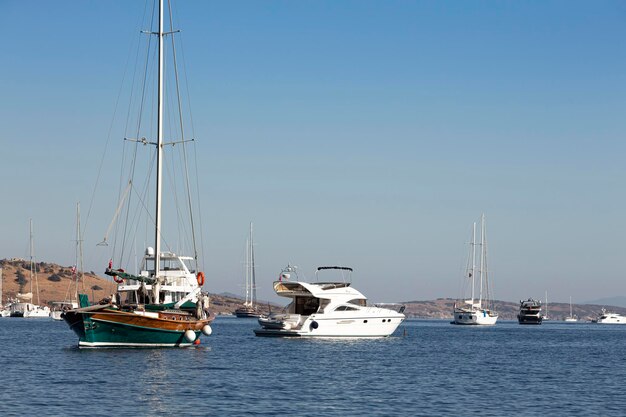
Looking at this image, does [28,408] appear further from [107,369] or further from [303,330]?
[303,330]

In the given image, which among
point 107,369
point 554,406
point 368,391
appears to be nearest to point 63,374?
point 107,369

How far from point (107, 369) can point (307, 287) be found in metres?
36.0

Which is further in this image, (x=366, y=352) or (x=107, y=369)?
(x=366, y=352)

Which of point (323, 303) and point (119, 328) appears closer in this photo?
point (119, 328)

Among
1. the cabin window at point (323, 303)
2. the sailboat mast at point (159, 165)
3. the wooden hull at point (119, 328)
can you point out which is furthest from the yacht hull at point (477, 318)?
the wooden hull at point (119, 328)

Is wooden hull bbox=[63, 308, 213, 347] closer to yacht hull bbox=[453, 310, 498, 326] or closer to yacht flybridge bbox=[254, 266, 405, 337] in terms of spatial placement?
yacht flybridge bbox=[254, 266, 405, 337]

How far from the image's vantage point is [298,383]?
1922 inches

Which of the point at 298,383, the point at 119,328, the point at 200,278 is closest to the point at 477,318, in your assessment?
the point at 200,278

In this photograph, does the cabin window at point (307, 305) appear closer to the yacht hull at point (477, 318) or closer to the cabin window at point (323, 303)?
the cabin window at point (323, 303)

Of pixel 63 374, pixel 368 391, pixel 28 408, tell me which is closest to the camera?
pixel 28 408

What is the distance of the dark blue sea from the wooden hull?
0.96 meters

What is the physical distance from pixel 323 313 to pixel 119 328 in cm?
2680

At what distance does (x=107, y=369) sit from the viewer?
51.2 metres

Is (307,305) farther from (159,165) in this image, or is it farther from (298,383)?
(298,383)
